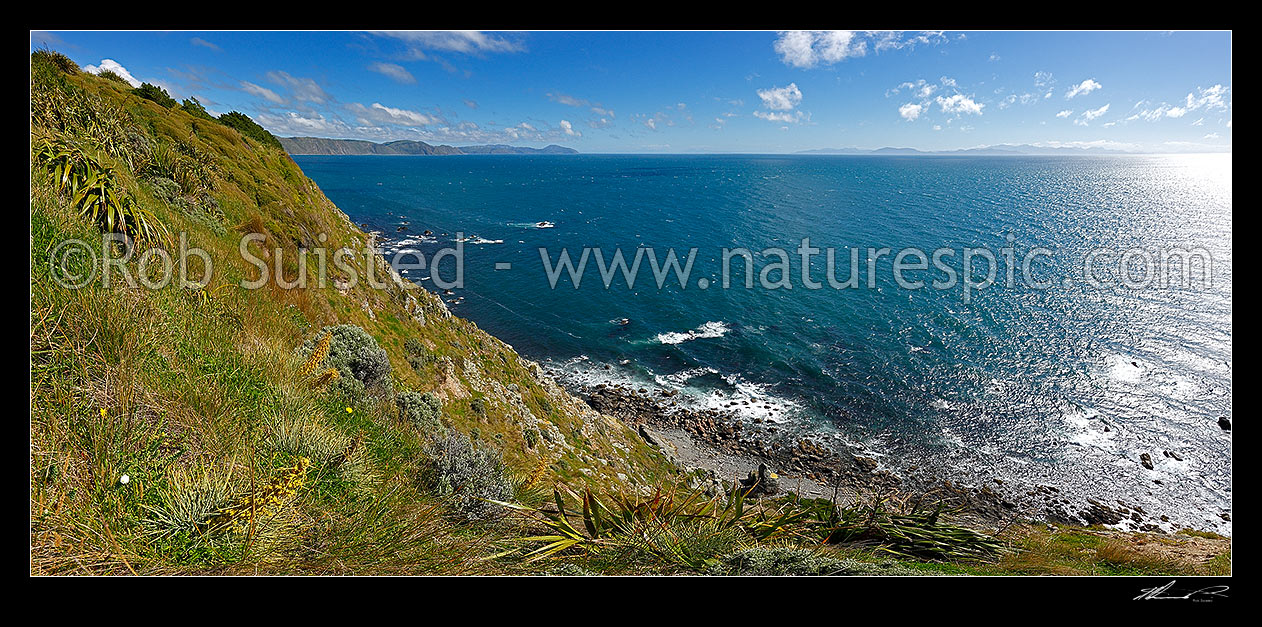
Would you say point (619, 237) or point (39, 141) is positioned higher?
point (619, 237)

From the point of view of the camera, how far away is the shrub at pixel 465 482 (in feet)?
17.8

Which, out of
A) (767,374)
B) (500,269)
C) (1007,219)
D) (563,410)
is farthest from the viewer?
(1007,219)

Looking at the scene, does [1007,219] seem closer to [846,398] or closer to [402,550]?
[846,398]

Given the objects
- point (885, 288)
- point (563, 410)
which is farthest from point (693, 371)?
point (885, 288)

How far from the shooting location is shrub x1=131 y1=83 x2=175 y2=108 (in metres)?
19.8

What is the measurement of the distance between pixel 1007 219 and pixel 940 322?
6810 centimetres

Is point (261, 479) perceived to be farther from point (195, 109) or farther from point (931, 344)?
point (931, 344)

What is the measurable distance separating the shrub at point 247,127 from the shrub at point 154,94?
10.6 ft

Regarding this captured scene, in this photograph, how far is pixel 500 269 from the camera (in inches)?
2137

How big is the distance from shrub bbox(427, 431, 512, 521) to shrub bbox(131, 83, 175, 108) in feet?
76.6

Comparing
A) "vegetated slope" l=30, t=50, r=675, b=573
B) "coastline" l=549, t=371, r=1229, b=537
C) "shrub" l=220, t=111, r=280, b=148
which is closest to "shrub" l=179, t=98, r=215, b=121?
"shrub" l=220, t=111, r=280, b=148

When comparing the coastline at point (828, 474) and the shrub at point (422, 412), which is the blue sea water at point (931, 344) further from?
the shrub at point (422, 412)
